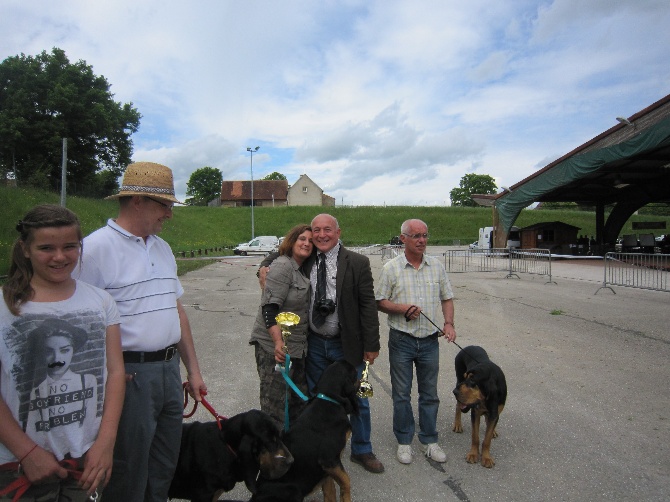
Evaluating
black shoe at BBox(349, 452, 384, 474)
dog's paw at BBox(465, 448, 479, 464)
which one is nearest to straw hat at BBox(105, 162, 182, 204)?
black shoe at BBox(349, 452, 384, 474)

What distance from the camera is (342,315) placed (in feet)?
11.0

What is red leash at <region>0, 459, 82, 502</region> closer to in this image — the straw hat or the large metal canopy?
the straw hat

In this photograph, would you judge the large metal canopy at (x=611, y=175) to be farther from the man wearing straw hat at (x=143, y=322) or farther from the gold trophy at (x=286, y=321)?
the man wearing straw hat at (x=143, y=322)

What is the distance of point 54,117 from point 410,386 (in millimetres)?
44008

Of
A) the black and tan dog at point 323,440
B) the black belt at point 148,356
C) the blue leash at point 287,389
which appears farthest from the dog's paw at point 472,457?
the black belt at point 148,356

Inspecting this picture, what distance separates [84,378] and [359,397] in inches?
81.5

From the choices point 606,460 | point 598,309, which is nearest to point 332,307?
point 606,460

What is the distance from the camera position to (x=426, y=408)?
3617 mm

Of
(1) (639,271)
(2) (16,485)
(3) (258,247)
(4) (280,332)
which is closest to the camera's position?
(2) (16,485)

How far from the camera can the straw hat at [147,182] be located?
215cm

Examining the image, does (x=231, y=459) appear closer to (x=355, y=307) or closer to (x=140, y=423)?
(x=140, y=423)

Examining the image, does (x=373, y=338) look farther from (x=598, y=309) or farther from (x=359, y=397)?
(x=598, y=309)

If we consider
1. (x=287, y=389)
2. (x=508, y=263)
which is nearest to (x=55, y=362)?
(x=287, y=389)

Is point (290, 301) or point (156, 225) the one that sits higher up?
point (156, 225)
